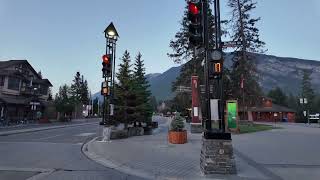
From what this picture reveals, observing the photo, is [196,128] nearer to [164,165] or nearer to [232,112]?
[232,112]

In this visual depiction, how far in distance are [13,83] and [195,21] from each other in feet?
176

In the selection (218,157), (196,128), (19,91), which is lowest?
(218,157)

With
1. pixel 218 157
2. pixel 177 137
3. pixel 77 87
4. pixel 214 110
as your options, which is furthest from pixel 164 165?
pixel 77 87

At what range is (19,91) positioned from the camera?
58.8m

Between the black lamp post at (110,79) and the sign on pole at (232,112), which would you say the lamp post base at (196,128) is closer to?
the sign on pole at (232,112)

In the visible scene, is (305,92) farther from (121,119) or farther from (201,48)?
(201,48)

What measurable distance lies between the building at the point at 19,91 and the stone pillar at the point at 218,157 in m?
46.5

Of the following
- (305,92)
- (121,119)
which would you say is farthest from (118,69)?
(305,92)

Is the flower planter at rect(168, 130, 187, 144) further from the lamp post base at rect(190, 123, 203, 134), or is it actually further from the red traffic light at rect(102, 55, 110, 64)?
the lamp post base at rect(190, 123, 203, 134)

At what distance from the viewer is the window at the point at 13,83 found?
5562 cm

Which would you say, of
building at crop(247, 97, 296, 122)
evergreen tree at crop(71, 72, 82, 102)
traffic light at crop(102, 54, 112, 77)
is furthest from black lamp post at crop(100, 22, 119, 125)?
evergreen tree at crop(71, 72, 82, 102)

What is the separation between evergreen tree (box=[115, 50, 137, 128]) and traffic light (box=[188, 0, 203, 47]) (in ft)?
53.2

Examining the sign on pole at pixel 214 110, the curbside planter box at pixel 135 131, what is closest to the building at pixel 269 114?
the curbside planter box at pixel 135 131

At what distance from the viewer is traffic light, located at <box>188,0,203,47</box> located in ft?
32.3
